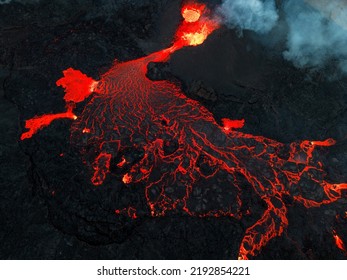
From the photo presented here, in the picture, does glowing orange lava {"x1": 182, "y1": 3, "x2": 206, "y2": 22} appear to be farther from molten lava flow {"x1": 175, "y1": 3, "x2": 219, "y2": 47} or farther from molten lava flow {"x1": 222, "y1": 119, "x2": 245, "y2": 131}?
molten lava flow {"x1": 222, "y1": 119, "x2": 245, "y2": 131}

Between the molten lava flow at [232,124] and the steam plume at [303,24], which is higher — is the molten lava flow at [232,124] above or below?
below

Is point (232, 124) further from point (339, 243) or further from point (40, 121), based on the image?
point (40, 121)

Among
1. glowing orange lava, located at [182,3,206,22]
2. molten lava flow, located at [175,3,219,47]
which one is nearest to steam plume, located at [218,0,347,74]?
molten lava flow, located at [175,3,219,47]

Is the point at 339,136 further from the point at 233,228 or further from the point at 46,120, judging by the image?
the point at 46,120

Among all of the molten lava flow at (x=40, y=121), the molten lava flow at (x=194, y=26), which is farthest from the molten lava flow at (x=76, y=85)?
the molten lava flow at (x=194, y=26)

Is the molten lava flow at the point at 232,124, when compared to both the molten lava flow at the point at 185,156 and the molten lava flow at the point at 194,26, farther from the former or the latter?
the molten lava flow at the point at 194,26

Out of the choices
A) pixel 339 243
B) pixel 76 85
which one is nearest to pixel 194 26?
pixel 76 85

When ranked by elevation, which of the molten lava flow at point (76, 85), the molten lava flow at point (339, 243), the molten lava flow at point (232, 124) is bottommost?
the molten lava flow at point (339, 243)

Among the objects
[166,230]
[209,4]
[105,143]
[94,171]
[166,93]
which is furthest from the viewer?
A: [209,4]

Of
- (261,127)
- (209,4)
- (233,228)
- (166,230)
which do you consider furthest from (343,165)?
(209,4)
